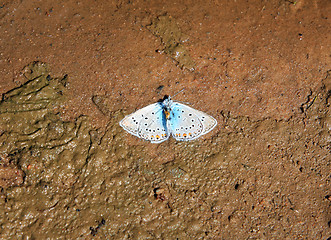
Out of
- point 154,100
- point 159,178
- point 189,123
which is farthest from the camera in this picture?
point 154,100

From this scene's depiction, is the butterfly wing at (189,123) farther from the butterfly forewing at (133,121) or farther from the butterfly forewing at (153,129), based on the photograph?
the butterfly forewing at (133,121)

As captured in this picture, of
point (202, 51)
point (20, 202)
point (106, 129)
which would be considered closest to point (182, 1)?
point (202, 51)

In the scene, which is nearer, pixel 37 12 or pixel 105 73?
pixel 105 73

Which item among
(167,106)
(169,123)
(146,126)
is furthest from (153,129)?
(167,106)

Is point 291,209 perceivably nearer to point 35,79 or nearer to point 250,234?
point 250,234

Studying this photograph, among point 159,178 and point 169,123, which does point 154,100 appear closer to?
point 169,123

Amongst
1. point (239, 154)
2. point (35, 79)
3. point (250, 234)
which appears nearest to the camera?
point (250, 234)

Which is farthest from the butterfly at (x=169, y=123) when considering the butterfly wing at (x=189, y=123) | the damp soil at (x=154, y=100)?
the damp soil at (x=154, y=100)
